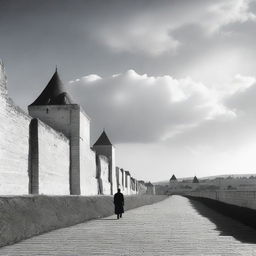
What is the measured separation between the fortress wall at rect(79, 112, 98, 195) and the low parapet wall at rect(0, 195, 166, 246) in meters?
17.6

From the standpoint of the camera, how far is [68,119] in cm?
3431

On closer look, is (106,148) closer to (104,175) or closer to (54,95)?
(104,175)

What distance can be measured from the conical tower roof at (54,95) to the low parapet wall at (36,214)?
2000 centimetres

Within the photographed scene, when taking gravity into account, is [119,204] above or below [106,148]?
below

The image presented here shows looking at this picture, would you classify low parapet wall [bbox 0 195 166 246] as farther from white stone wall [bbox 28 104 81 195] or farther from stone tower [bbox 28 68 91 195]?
white stone wall [bbox 28 104 81 195]

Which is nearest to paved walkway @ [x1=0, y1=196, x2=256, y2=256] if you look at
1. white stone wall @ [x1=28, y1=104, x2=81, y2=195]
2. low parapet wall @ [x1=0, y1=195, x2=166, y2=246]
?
low parapet wall @ [x1=0, y1=195, x2=166, y2=246]

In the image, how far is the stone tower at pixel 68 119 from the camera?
32.2 m

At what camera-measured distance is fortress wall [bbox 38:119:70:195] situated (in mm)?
22609

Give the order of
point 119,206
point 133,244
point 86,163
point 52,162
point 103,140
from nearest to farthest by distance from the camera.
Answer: point 133,244
point 119,206
point 52,162
point 86,163
point 103,140

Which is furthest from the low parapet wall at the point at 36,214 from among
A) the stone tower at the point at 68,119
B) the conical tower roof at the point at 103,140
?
the conical tower roof at the point at 103,140

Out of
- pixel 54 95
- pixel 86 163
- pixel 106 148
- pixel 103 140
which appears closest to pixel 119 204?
pixel 86 163

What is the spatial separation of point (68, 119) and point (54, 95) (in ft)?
9.27

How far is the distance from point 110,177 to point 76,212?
1517 inches

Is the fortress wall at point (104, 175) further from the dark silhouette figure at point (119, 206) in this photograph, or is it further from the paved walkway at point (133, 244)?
the paved walkway at point (133, 244)
